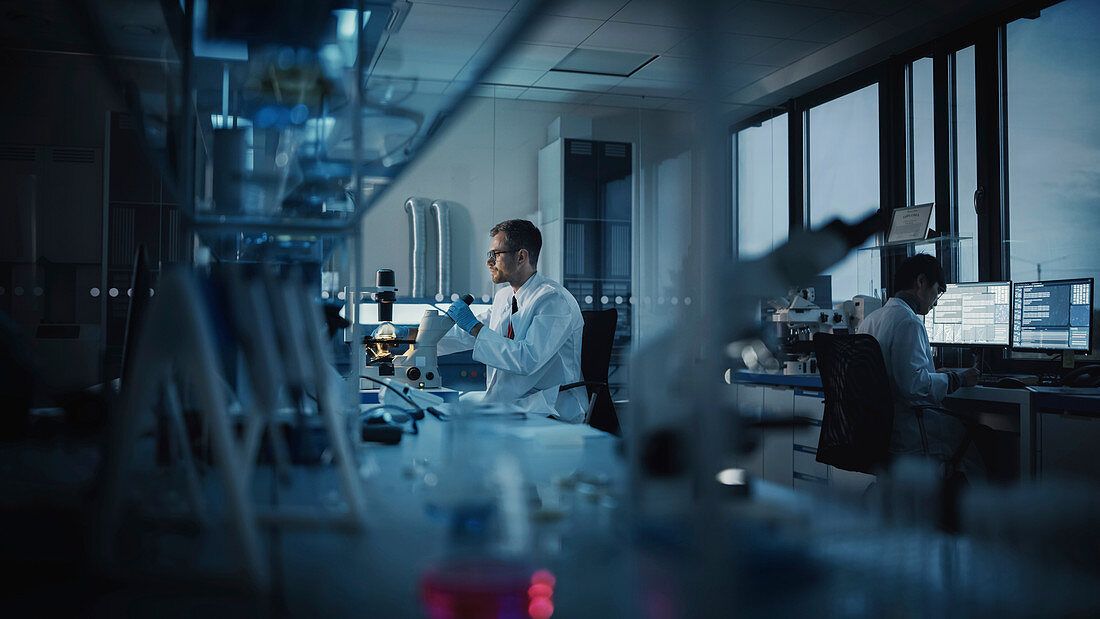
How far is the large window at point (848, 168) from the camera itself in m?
4.89

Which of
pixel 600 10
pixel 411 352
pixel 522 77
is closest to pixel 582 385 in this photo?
pixel 411 352

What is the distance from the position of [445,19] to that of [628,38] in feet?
3.67

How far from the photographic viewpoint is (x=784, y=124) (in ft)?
18.7

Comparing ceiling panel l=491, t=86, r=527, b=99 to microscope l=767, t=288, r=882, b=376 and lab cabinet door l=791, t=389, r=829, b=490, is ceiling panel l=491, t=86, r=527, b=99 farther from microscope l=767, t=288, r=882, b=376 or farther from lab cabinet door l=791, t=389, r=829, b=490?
lab cabinet door l=791, t=389, r=829, b=490

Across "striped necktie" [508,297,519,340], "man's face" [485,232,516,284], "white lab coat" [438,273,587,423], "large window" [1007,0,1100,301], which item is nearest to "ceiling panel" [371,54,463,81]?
"white lab coat" [438,273,587,423]

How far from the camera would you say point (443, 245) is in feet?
17.7

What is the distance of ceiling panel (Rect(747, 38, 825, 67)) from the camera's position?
4766mm

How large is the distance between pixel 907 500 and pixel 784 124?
552 centimetres

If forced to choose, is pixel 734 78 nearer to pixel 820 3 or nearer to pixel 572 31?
pixel 820 3

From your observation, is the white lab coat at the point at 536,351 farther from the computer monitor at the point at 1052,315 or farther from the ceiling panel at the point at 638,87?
the ceiling panel at the point at 638,87

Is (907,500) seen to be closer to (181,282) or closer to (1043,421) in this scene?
(181,282)

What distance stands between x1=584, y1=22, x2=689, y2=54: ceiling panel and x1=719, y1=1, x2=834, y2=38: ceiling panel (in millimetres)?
510

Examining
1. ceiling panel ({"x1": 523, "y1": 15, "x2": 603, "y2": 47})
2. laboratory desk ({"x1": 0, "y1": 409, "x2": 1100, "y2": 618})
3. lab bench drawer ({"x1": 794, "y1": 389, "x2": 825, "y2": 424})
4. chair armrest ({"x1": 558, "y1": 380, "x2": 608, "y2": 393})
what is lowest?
lab bench drawer ({"x1": 794, "y1": 389, "x2": 825, "y2": 424})

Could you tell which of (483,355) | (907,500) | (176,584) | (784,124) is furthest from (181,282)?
(784,124)
